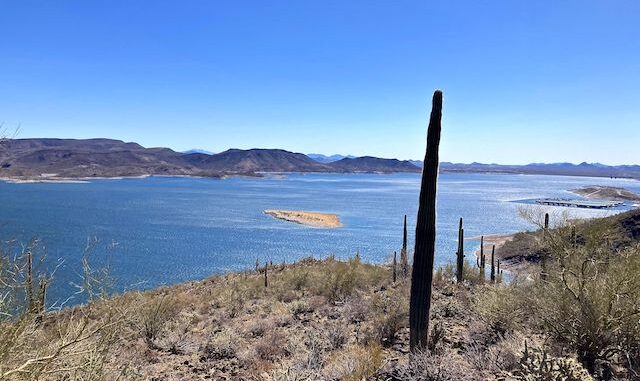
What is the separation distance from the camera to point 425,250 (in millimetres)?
8430

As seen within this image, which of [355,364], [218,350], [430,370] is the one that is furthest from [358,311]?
[430,370]

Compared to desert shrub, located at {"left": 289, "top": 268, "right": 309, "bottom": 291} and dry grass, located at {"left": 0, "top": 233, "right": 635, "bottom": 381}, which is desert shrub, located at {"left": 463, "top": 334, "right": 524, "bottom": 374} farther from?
desert shrub, located at {"left": 289, "top": 268, "right": 309, "bottom": 291}

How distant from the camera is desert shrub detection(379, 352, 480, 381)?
6.60 metres

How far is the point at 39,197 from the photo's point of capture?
85.1 meters

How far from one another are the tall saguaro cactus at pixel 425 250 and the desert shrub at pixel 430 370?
828 mm

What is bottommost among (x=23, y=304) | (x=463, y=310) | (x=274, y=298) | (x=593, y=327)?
(x=274, y=298)

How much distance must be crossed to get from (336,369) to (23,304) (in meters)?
4.31

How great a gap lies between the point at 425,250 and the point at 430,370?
7.57 feet

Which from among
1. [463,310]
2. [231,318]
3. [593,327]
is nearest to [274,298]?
[231,318]

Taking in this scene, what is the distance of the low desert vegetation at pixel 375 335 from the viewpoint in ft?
16.5

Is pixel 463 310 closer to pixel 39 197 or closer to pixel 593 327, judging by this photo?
pixel 593 327

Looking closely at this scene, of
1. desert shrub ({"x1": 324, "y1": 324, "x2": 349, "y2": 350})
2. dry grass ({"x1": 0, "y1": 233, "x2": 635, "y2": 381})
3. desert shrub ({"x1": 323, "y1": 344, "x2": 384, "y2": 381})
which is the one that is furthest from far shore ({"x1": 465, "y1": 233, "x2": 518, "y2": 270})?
desert shrub ({"x1": 323, "y1": 344, "x2": 384, "y2": 381})

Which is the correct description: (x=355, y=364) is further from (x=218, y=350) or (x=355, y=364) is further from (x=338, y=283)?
(x=338, y=283)

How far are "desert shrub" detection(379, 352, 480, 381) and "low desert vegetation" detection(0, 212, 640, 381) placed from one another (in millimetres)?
18
